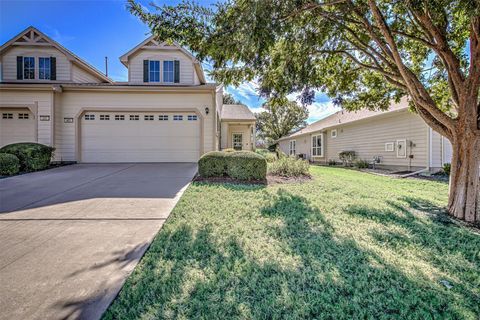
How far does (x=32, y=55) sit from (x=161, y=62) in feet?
21.9

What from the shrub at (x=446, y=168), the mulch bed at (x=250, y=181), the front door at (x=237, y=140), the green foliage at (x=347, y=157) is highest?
the front door at (x=237, y=140)

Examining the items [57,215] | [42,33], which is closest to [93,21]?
[42,33]

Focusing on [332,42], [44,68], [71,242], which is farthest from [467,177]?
[44,68]

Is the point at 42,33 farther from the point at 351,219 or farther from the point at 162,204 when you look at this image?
the point at 351,219

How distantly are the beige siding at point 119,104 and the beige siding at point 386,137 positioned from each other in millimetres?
9351

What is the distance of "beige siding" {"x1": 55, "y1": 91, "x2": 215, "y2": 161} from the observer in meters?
11.7

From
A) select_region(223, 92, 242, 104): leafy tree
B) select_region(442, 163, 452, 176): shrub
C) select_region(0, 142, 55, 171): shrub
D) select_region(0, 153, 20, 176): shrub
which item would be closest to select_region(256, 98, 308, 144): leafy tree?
select_region(223, 92, 242, 104): leafy tree

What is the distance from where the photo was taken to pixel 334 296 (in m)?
2.22

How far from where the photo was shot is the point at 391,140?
12.5 metres

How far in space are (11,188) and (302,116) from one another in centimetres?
3753

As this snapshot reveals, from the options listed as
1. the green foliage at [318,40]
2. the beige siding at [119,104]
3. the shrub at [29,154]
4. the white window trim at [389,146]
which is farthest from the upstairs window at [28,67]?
the white window trim at [389,146]

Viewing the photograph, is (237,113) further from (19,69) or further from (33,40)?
(19,69)

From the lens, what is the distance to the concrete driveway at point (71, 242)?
2096mm

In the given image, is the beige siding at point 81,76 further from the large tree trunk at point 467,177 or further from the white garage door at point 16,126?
the large tree trunk at point 467,177
